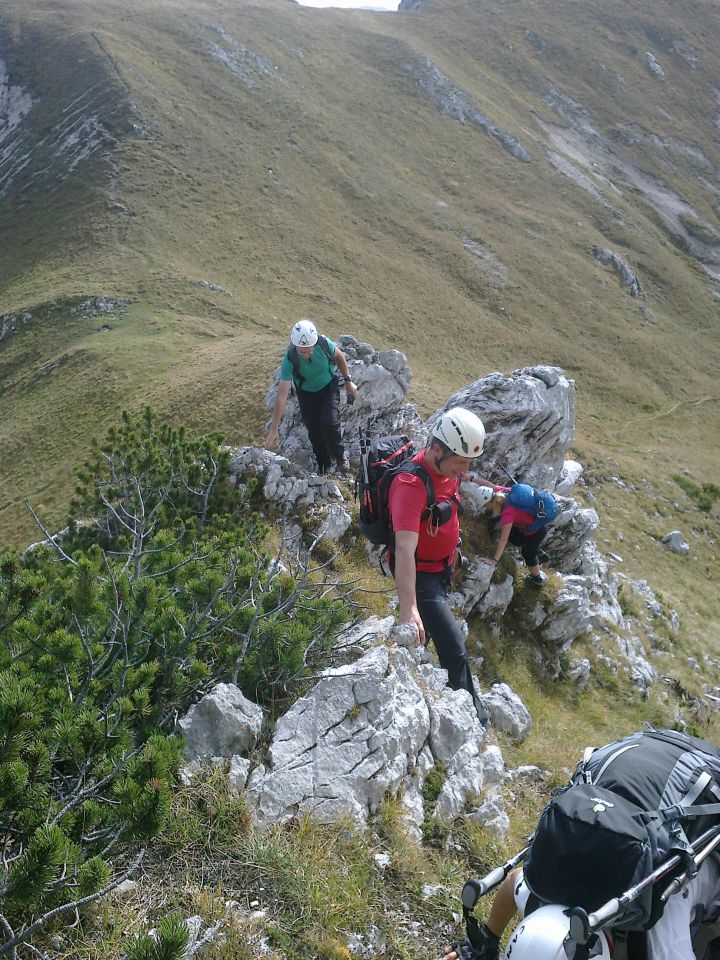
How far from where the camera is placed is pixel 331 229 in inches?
2458

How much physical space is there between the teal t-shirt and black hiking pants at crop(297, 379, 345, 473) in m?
0.12

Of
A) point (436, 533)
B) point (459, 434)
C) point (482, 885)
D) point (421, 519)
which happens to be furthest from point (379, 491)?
point (482, 885)

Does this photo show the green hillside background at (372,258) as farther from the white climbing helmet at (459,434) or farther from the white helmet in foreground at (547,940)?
the white climbing helmet at (459,434)

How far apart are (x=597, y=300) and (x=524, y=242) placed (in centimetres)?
1052

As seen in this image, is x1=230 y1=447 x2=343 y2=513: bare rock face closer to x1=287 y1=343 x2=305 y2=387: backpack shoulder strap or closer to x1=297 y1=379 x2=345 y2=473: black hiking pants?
x1=297 y1=379 x2=345 y2=473: black hiking pants

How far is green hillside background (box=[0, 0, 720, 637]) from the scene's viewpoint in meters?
33.1

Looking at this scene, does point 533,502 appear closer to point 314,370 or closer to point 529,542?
point 529,542

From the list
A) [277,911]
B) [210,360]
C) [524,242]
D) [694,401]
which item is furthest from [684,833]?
[524,242]

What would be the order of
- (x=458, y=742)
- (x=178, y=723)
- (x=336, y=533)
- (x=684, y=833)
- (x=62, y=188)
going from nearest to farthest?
(x=684, y=833) → (x=178, y=723) → (x=458, y=742) → (x=336, y=533) → (x=62, y=188)

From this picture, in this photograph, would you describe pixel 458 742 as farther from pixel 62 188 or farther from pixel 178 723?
pixel 62 188

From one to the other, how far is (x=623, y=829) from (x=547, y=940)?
56 centimetres

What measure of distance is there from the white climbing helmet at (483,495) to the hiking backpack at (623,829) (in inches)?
291

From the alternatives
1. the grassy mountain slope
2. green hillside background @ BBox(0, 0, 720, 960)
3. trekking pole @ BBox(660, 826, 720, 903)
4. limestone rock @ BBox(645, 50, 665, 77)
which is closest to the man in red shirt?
green hillside background @ BBox(0, 0, 720, 960)

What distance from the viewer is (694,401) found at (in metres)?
54.0
